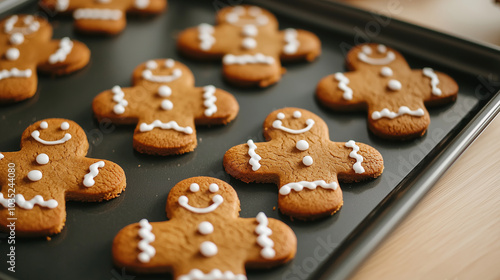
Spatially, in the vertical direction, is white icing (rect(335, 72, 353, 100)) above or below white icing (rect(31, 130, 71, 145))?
above

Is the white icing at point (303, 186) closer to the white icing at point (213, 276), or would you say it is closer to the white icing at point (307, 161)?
the white icing at point (307, 161)

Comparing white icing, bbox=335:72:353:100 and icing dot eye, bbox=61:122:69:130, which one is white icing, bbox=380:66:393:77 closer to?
white icing, bbox=335:72:353:100

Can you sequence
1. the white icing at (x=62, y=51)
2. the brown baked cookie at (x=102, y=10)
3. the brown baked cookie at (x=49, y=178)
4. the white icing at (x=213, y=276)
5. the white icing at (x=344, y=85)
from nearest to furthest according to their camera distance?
the white icing at (x=213, y=276) < the brown baked cookie at (x=49, y=178) < the white icing at (x=344, y=85) < the white icing at (x=62, y=51) < the brown baked cookie at (x=102, y=10)

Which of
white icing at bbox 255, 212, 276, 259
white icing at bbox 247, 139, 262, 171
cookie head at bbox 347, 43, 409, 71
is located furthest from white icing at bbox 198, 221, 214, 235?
cookie head at bbox 347, 43, 409, 71

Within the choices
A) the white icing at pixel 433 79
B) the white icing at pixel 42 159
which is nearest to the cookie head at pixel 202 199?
the white icing at pixel 42 159

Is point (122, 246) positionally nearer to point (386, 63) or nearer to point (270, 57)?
point (270, 57)

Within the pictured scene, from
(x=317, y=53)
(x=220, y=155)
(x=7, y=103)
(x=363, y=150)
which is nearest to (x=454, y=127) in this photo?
(x=363, y=150)

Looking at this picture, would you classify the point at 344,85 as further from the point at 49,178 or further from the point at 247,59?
the point at 49,178
